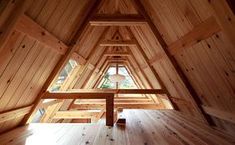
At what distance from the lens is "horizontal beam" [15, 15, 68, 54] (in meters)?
1.94

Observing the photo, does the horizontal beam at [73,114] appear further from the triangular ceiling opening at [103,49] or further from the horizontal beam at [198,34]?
the horizontal beam at [198,34]

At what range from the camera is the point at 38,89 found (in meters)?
3.21

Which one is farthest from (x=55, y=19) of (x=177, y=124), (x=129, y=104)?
(x=129, y=104)

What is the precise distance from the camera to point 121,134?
2781mm

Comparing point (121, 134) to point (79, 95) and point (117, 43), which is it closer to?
point (79, 95)

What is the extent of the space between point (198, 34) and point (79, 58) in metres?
2.82

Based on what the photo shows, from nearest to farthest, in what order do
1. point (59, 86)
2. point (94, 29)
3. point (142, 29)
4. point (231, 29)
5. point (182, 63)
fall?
point (231, 29) < point (182, 63) < point (142, 29) < point (94, 29) < point (59, 86)

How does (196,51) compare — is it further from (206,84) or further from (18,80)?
(18,80)

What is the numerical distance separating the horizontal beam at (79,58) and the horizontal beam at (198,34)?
2.13 metres

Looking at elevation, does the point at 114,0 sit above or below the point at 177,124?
above

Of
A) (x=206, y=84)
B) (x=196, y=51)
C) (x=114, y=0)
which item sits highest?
(x=114, y=0)

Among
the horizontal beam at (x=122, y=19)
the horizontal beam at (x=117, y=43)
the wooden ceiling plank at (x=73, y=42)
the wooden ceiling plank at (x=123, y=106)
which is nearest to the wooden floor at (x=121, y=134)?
the wooden ceiling plank at (x=73, y=42)

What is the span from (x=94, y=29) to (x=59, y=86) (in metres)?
1.91

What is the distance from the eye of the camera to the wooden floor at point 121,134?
2.45 m
